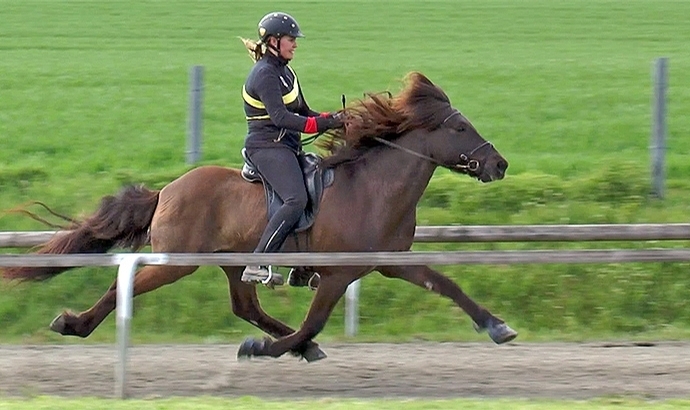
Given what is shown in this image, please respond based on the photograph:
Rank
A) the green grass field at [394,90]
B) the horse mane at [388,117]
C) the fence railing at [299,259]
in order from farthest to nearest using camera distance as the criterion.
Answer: the green grass field at [394,90] < the horse mane at [388,117] < the fence railing at [299,259]

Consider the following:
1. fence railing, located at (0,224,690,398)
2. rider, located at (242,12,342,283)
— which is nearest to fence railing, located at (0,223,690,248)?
rider, located at (242,12,342,283)

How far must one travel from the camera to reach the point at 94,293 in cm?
1014

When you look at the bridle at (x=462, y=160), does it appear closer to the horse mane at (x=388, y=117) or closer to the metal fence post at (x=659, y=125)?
the horse mane at (x=388, y=117)

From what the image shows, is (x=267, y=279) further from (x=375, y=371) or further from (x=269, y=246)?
(x=375, y=371)

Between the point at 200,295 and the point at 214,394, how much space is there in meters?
2.61

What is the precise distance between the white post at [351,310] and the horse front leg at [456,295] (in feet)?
3.73

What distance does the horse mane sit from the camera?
27.6 ft

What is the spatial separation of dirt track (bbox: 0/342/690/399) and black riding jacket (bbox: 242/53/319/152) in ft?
4.80

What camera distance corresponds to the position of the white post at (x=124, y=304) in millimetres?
7023

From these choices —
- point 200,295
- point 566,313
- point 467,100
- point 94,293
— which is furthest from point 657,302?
point 467,100

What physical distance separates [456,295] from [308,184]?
1.17 meters

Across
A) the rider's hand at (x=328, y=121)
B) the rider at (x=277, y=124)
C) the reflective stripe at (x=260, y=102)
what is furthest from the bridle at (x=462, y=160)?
the reflective stripe at (x=260, y=102)

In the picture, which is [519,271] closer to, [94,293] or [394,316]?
[394,316]

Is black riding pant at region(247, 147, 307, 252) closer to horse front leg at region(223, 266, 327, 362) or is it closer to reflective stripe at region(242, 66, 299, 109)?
reflective stripe at region(242, 66, 299, 109)
